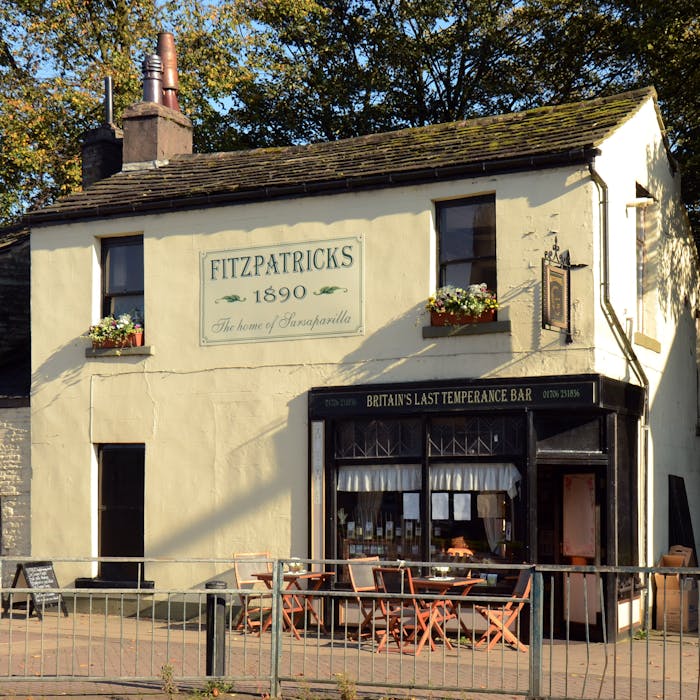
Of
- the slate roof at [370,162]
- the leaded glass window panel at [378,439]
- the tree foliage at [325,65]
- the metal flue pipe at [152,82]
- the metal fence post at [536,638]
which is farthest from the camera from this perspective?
the tree foliage at [325,65]

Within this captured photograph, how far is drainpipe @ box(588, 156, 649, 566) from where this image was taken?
1445cm

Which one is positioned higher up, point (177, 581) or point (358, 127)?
point (358, 127)

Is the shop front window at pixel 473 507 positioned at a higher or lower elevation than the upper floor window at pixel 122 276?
lower

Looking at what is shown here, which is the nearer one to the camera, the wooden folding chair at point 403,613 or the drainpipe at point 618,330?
the wooden folding chair at point 403,613

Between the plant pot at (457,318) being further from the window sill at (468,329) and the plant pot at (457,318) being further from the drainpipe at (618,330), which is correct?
the drainpipe at (618,330)

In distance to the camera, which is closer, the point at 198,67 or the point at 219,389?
the point at 219,389

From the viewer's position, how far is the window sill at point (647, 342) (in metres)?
15.6

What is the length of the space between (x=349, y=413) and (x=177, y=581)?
3.62 metres

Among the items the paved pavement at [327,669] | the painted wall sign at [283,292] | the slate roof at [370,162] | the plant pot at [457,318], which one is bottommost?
the paved pavement at [327,669]

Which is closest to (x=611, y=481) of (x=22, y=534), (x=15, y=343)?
(x=22, y=534)

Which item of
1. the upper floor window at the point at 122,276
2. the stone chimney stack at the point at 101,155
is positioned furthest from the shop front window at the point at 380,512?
the stone chimney stack at the point at 101,155

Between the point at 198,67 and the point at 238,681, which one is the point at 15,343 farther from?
the point at 238,681

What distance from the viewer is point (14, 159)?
86.0ft

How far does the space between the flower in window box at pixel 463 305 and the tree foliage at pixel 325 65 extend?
36.1ft
